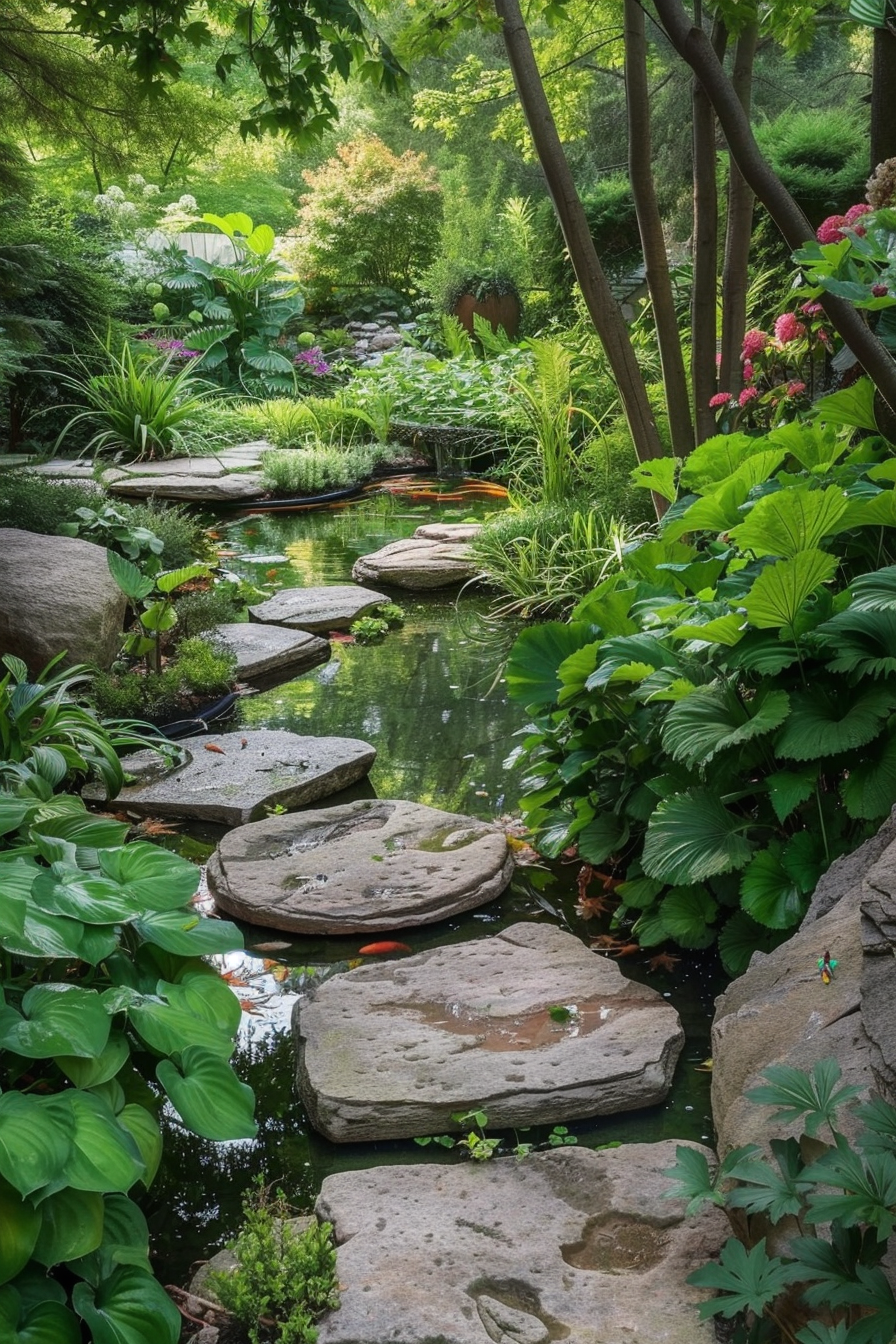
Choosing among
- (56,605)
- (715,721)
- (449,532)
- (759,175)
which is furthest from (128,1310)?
(449,532)

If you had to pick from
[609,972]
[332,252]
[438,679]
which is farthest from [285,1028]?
[332,252]

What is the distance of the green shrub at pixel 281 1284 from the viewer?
72.4 inches

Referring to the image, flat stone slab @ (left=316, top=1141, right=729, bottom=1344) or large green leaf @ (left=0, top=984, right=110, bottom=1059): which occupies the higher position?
large green leaf @ (left=0, top=984, right=110, bottom=1059)

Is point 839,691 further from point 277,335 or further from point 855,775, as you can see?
point 277,335

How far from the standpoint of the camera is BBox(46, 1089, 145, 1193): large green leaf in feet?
5.51

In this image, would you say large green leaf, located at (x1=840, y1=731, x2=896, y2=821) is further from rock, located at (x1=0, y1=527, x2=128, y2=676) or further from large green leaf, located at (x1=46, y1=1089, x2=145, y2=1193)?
rock, located at (x1=0, y1=527, x2=128, y2=676)

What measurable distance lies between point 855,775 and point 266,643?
3.61 meters

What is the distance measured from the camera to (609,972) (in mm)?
2953

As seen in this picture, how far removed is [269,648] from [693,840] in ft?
10.7

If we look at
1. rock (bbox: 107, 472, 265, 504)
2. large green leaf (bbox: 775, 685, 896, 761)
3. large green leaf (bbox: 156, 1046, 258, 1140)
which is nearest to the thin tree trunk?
large green leaf (bbox: 775, 685, 896, 761)

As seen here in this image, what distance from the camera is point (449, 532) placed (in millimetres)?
7977

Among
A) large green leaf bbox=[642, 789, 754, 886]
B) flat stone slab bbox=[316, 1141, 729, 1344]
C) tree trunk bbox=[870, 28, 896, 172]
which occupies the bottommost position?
flat stone slab bbox=[316, 1141, 729, 1344]

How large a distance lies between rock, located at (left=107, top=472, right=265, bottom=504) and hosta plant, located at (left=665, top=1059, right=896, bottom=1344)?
326 inches

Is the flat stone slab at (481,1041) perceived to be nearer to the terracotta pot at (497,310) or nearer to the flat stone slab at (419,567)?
the flat stone slab at (419,567)
